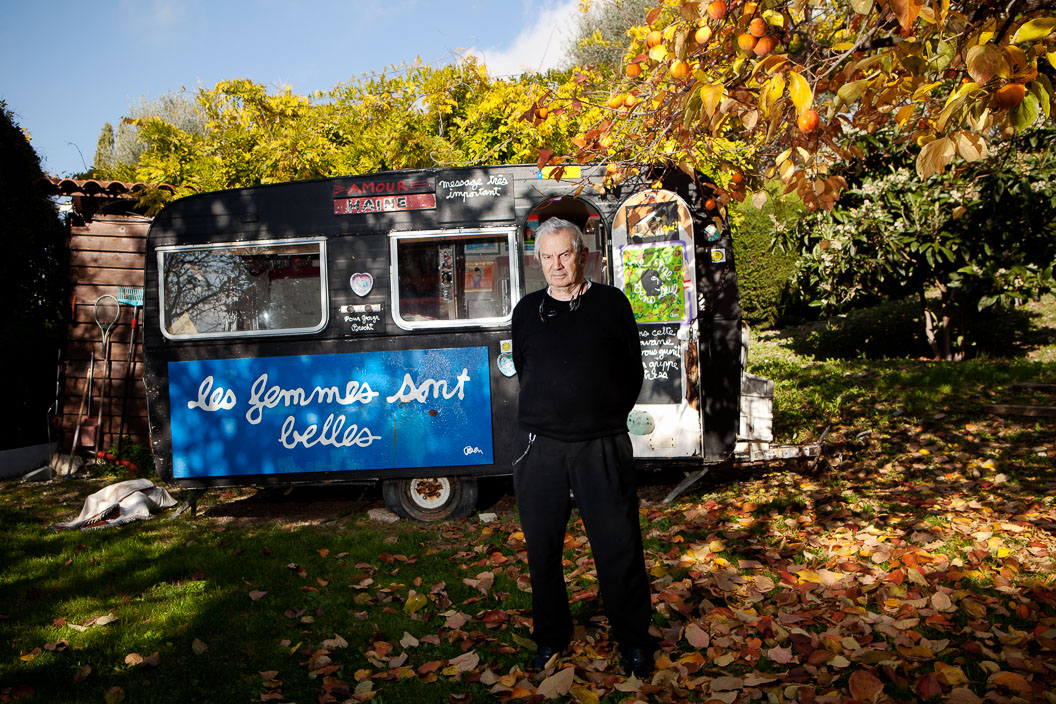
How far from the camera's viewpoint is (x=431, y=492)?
648 centimetres

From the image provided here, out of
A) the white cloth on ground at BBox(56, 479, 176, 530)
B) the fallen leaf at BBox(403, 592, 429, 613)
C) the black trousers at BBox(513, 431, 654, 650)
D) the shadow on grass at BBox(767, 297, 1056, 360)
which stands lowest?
the fallen leaf at BBox(403, 592, 429, 613)

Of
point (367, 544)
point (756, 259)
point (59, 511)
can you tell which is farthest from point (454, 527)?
point (756, 259)

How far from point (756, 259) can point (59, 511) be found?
14.1m

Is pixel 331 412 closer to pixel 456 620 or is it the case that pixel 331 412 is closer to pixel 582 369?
pixel 456 620

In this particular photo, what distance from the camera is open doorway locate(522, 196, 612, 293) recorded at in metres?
6.08

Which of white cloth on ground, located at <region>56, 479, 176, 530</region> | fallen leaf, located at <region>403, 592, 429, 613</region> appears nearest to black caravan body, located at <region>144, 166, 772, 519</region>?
white cloth on ground, located at <region>56, 479, 176, 530</region>

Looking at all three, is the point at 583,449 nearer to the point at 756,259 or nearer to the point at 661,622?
the point at 661,622

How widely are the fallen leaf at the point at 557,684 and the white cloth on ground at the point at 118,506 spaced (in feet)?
16.5

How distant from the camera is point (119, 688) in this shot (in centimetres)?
352

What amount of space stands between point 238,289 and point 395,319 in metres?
1.46

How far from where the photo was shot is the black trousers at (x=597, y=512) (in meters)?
3.31

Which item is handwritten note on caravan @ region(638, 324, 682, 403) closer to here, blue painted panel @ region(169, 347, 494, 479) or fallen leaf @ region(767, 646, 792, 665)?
blue painted panel @ region(169, 347, 494, 479)

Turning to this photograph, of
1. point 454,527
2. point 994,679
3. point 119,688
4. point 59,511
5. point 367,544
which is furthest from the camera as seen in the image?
point 59,511

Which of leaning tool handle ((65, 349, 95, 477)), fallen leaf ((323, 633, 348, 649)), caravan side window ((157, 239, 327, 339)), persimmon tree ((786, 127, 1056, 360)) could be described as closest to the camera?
fallen leaf ((323, 633, 348, 649))
